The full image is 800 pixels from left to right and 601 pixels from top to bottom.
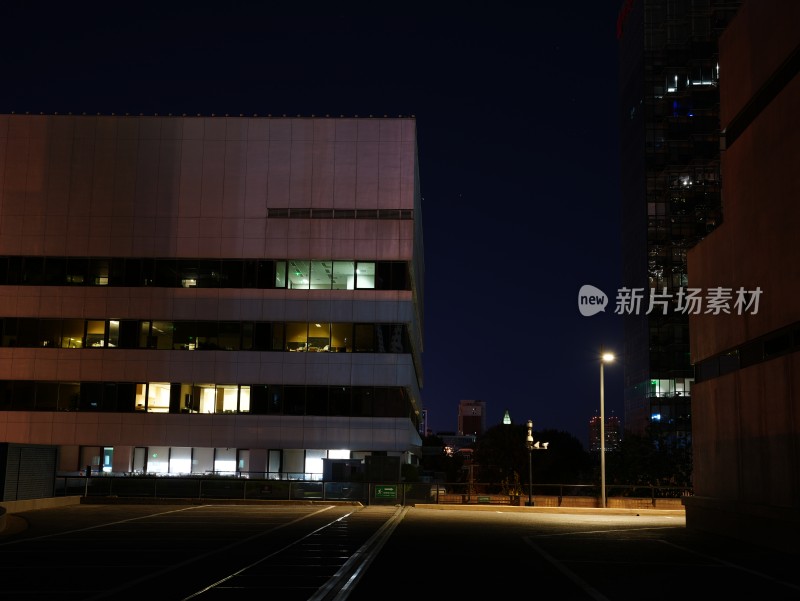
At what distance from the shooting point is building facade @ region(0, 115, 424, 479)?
217ft

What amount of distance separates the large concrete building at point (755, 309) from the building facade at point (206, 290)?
34684mm

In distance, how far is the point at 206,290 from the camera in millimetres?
67312

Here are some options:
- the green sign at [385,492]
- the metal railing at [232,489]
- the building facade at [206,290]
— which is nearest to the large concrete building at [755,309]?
the green sign at [385,492]

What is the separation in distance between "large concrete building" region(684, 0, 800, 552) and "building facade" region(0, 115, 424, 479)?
114 feet

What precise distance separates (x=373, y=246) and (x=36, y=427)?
28021 millimetres

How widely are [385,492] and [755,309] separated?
24.2 m

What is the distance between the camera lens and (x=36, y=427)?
2623 inches

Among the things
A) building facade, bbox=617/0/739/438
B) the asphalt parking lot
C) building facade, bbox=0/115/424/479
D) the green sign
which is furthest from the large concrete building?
building facade, bbox=617/0/739/438

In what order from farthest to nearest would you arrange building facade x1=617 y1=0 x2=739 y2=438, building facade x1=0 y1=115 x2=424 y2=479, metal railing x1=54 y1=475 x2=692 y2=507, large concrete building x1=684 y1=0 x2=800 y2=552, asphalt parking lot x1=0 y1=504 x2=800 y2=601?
building facade x1=617 y1=0 x2=739 y2=438 → building facade x1=0 y1=115 x2=424 y2=479 → metal railing x1=54 y1=475 x2=692 y2=507 → large concrete building x1=684 y1=0 x2=800 y2=552 → asphalt parking lot x1=0 y1=504 x2=800 y2=601

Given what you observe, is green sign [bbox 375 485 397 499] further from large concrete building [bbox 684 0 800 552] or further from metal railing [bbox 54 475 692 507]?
large concrete building [bbox 684 0 800 552]

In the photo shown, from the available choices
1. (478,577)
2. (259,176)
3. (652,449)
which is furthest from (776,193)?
(652,449)

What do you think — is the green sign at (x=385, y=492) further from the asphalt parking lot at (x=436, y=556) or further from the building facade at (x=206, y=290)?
the building facade at (x=206, y=290)

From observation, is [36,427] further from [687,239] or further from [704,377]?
[687,239]

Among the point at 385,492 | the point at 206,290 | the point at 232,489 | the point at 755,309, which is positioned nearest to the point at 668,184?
the point at 206,290
